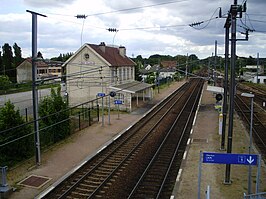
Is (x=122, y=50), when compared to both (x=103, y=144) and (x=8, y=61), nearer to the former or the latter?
(x=103, y=144)

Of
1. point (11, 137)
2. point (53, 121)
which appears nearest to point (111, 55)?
point (53, 121)

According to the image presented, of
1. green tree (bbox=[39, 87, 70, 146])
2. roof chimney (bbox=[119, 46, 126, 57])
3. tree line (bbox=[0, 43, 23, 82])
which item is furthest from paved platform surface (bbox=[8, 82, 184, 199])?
tree line (bbox=[0, 43, 23, 82])

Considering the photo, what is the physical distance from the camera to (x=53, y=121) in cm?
2041

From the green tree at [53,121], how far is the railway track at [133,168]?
138 inches

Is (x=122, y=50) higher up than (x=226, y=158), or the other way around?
(x=122, y=50)

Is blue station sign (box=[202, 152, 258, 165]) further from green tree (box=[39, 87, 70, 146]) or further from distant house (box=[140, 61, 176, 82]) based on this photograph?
distant house (box=[140, 61, 176, 82])

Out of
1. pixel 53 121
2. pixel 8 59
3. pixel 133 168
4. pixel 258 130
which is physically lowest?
pixel 133 168

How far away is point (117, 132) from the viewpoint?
2333 cm

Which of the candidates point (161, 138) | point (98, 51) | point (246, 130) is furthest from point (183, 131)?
point (98, 51)

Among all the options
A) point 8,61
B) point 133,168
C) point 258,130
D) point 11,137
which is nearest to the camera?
point 133,168

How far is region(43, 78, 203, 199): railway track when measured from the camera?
12555 mm

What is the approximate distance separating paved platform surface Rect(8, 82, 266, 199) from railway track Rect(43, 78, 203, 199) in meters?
0.58

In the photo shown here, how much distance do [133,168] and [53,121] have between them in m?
7.44

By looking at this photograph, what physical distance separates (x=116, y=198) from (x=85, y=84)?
25391 mm
